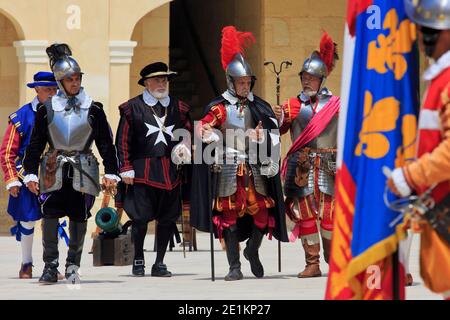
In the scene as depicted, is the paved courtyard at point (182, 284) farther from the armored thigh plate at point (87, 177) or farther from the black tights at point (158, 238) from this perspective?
the armored thigh plate at point (87, 177)

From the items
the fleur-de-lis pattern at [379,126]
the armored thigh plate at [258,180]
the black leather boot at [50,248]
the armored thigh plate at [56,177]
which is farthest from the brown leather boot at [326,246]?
the fleur-de-lis pattern at [379,126]

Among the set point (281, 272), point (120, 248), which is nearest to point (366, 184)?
point (281, 272)

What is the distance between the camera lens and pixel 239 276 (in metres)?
12.6

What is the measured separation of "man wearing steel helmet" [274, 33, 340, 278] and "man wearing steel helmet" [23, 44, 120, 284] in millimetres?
1583

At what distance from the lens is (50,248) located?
12062mm

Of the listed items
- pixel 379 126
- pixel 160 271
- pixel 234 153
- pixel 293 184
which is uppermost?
pixel 234 153

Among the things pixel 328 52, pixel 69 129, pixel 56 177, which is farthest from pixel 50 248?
pixel 328 52

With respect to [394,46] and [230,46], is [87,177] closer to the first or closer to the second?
[230,46]

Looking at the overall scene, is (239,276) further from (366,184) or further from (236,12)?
(236,12)

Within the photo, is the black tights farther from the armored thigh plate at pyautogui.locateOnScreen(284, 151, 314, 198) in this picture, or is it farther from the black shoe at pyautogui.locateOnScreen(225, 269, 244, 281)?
the armored thigh plate at pyautogui.locateOnScreen(284, 151, 314, 198)

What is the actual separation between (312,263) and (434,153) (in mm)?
6226

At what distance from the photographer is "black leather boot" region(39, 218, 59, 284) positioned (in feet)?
39.3

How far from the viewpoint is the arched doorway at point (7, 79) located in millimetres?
20984

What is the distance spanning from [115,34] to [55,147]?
24.7ft
